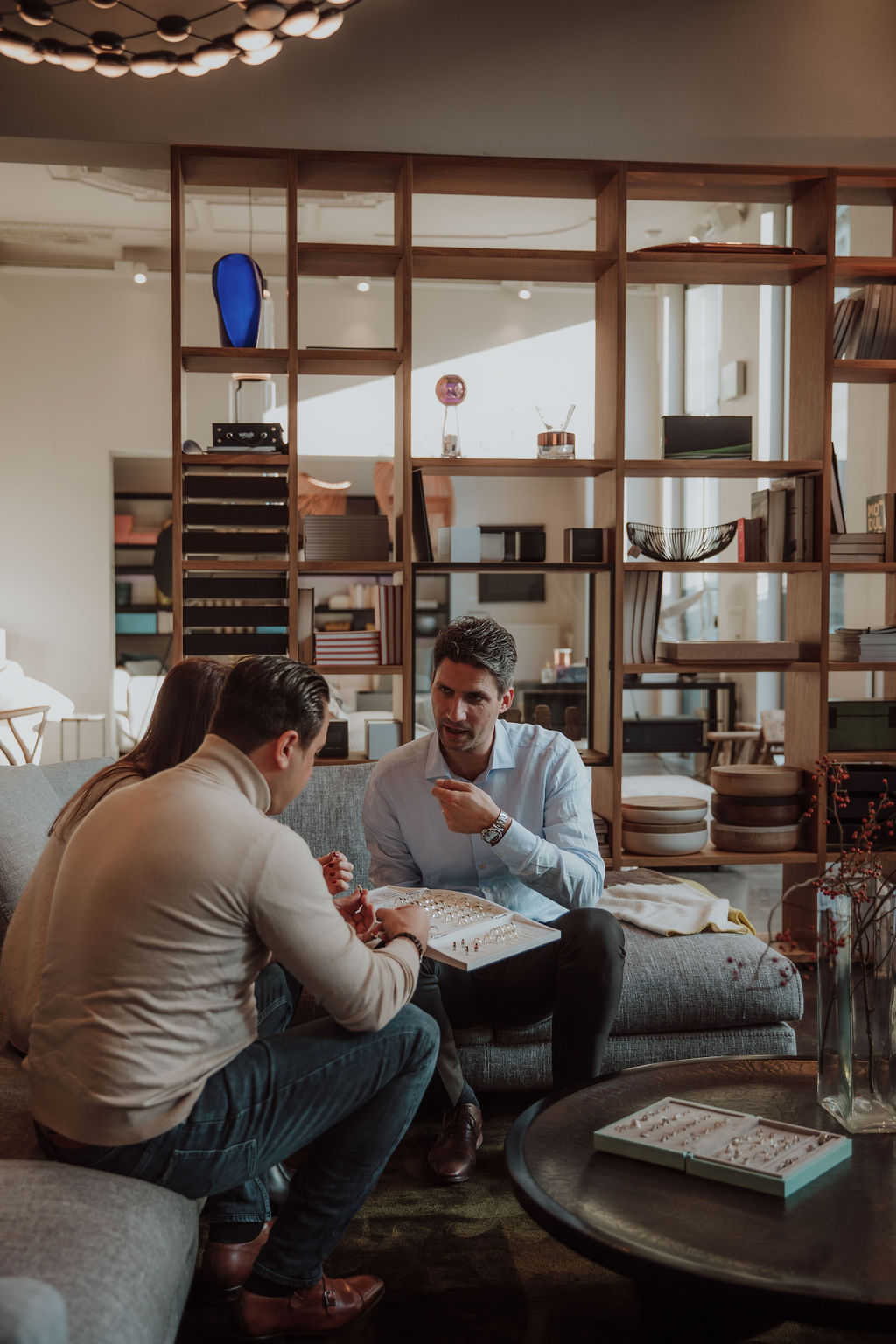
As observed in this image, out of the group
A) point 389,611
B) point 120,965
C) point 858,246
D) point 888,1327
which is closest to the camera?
point 888,1327

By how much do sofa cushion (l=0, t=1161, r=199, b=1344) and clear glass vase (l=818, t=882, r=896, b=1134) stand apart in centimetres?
96

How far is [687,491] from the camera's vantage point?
31.0 ft

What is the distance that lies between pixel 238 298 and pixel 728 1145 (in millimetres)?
2981

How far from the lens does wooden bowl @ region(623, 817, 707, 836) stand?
3.67 m

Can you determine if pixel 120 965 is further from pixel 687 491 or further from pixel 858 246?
pixel 687 491

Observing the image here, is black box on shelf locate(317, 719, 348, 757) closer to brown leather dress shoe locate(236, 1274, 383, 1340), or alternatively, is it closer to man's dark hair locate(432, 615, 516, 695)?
man's dark hair locate(432, 615, 516, 695)

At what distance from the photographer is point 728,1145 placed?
1512 millimetres

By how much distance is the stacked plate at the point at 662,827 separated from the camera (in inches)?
145

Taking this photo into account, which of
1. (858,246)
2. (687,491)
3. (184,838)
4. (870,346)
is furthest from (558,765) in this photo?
(687,491)

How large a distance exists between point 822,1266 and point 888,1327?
0.09 meters

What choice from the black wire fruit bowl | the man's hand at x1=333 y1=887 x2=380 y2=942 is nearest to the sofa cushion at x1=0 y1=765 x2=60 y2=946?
the man's hand at x1=333 y1=887 x2=380 y2=942

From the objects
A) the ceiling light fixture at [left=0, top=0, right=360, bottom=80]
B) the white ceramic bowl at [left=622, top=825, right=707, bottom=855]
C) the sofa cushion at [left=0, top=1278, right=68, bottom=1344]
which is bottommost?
the white ceramic bowl at [left=622, top=825, right=707, bottom=855]

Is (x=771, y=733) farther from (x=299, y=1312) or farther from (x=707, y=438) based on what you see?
(x=299, y=1312)

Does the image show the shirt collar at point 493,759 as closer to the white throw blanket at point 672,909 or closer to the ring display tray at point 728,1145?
the white throw blanket at point 672,909
